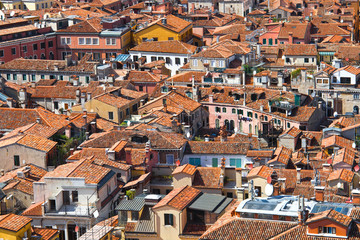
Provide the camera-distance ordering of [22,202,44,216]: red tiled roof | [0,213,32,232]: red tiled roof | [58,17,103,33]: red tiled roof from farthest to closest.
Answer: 1. [58,17,103,33]: red tiled roof
2. [22,202,44,216]: red tiled roof
3. [0,213,32,232]: red tiled roof

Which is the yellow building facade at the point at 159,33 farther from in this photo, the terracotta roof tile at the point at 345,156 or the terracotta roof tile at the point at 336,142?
the terracotta roof tile at the point at 345,156

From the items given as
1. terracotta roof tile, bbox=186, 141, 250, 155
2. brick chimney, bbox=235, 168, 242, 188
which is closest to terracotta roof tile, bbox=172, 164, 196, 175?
brick chimney, bbox=235, 168, 242, 188

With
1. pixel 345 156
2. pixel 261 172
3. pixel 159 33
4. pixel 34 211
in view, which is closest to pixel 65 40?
A: pixel 159 33

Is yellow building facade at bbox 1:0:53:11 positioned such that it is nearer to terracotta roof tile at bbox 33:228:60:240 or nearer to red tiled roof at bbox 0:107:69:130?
red tiled roof at bbox 0:107:69:130

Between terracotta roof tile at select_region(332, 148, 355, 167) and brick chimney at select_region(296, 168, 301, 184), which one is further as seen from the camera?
terracotta roof tile at select_region(332, 148, 355, 167)

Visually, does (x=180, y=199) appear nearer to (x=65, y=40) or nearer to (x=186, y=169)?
(x=186, y=169)

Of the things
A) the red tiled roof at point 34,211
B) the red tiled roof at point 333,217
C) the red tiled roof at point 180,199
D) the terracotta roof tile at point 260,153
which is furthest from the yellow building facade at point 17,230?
the terracotta roof tile at point 260,153

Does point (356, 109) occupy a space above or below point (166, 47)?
below

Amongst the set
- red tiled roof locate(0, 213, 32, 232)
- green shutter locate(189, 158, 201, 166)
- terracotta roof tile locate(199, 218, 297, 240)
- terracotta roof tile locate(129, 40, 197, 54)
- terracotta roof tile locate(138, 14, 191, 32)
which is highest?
terracotta roof tile locate(138, 14, 191, 32)

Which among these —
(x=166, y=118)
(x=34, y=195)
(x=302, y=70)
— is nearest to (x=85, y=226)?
(x=34, y=195)
